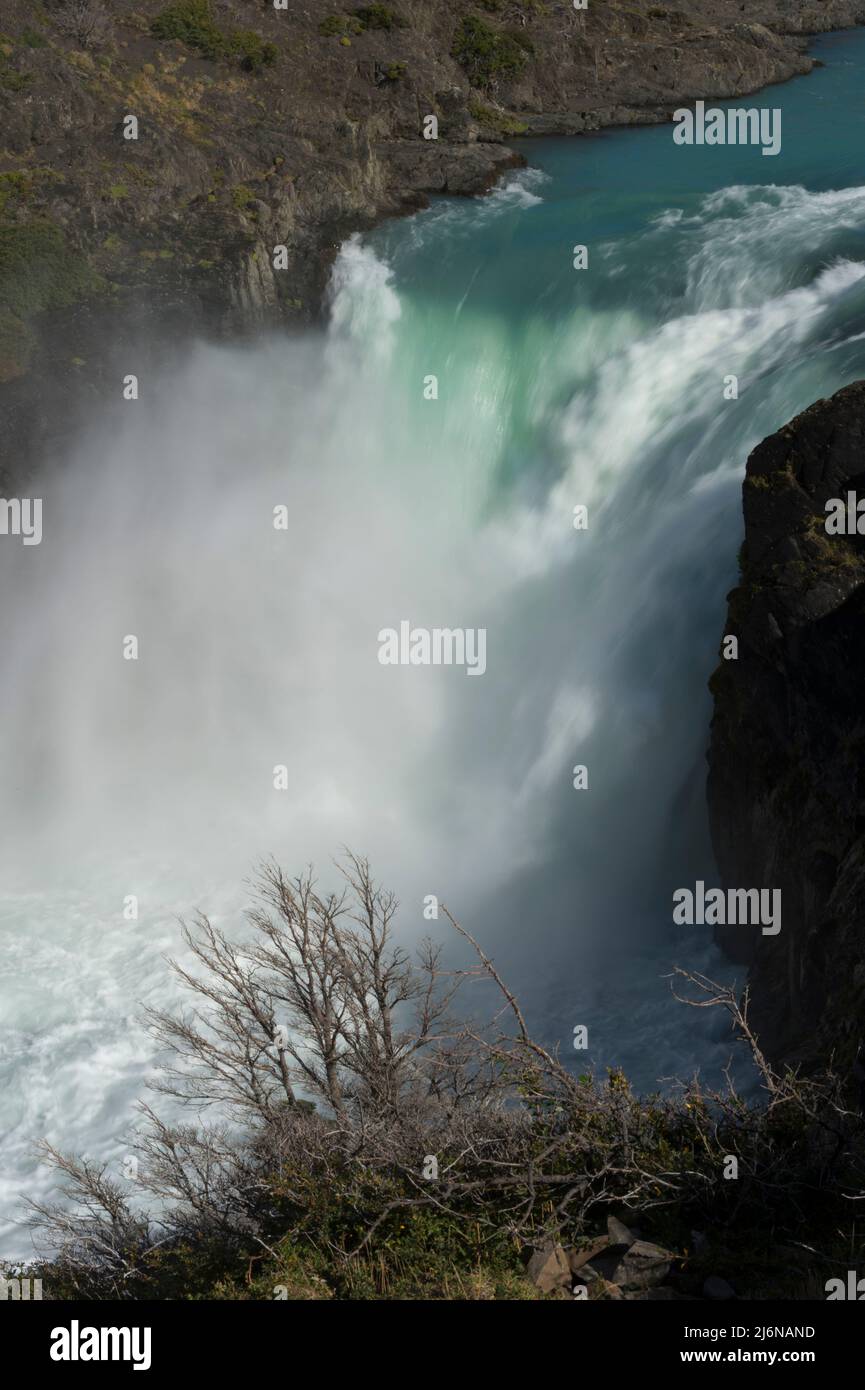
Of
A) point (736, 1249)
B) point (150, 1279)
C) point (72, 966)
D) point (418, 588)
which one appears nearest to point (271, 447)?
point (418, 588)

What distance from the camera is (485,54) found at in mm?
44094

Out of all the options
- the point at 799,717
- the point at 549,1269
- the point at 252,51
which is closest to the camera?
the point at 549,1269

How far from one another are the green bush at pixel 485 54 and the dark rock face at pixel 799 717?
31.7m

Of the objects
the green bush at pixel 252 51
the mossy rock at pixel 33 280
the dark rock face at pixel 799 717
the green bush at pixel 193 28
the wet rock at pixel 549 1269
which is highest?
the green bush at pixel 193 28

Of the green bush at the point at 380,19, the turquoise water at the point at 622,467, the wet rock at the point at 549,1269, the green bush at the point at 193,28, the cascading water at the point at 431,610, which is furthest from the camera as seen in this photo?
the green bush at the point at 380,19

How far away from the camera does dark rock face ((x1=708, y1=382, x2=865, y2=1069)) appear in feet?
49.5

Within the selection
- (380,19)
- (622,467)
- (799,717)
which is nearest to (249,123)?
(380,19)

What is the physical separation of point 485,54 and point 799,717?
118 feet

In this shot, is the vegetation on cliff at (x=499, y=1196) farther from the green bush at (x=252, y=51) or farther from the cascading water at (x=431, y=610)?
the green bush at (x=252, y=51)

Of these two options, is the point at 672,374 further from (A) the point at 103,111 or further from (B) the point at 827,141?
(A) the point at 103,111

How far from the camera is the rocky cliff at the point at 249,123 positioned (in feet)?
108

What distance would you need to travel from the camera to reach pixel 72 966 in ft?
69.9

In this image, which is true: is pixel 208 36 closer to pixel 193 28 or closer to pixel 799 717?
pixel 193 28

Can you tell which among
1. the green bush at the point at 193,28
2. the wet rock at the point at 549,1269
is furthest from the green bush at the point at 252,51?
the wet rock at the point at 549,1269
